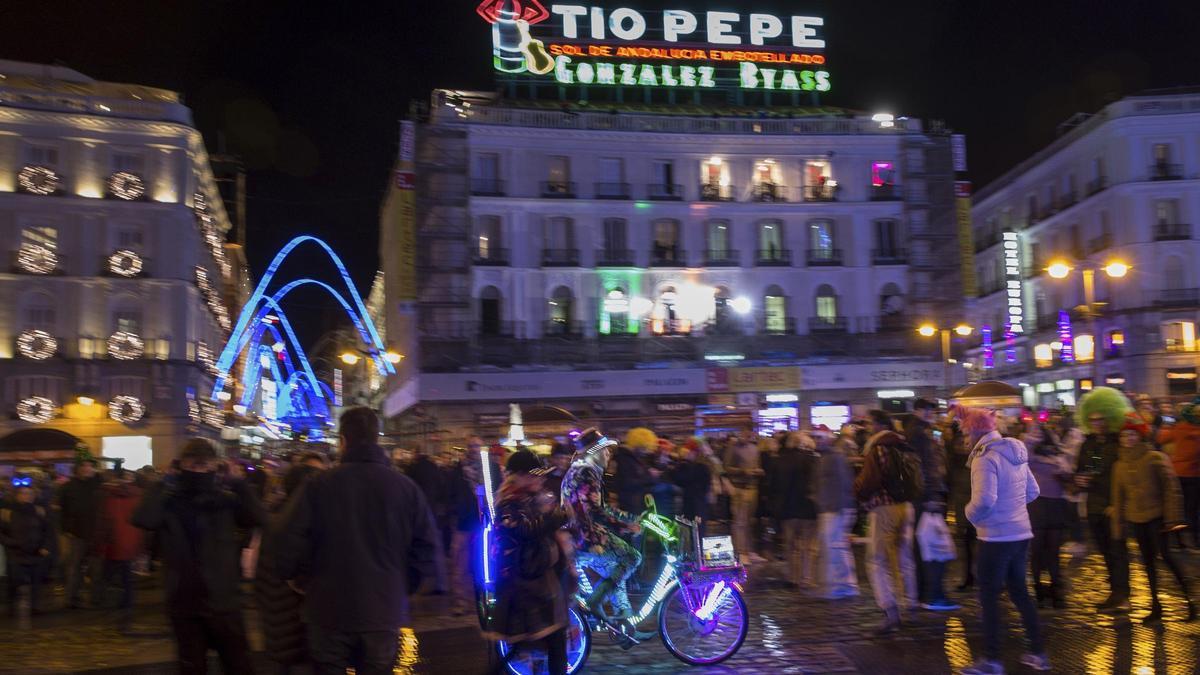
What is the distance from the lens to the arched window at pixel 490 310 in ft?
130

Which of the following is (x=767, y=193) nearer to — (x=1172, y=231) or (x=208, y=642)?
(x=1172, y=231)

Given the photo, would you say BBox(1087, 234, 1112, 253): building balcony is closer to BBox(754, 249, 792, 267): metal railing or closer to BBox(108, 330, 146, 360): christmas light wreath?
BBox(754, 249, 792, 267): metal railing

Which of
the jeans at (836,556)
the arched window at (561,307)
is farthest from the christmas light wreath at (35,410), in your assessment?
the jeans at (836,556)

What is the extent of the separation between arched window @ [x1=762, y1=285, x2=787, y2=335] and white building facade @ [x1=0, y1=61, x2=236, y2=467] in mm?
22975

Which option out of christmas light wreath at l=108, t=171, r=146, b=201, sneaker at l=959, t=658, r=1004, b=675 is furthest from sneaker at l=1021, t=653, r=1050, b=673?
christmas light wreath at l=108, t=171, r=146, b=201

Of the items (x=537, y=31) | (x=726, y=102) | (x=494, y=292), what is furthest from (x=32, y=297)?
(x=726, y=102)

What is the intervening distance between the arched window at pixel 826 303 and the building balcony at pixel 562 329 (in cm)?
983

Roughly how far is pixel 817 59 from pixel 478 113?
15393 millimetres

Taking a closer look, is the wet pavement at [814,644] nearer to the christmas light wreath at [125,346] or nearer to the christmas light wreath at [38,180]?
the christmas light wreath at [125,346]

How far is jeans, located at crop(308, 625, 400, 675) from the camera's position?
471cm

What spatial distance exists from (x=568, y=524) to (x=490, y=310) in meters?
32.8

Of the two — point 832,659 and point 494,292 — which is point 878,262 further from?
point 832,659

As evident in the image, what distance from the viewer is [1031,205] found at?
2125 inches

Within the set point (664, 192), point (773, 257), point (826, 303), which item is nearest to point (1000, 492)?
point (664, 192)
